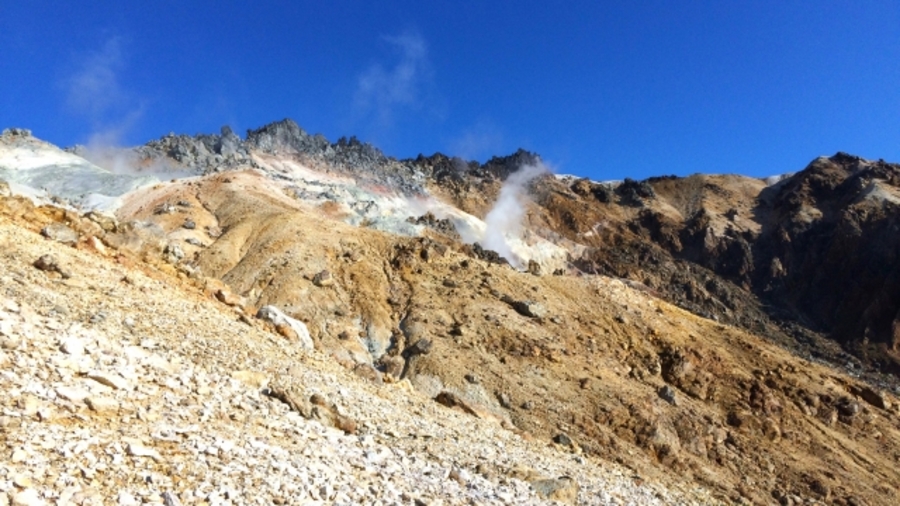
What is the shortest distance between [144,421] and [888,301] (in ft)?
227

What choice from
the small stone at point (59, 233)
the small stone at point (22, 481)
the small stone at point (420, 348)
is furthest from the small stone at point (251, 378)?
the small stone at point (420, 348)

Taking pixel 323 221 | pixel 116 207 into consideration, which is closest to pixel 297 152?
pixel 116 207

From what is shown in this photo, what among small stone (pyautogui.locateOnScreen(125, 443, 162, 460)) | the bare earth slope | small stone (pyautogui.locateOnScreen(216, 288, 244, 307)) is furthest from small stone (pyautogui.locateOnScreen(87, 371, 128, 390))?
small stone (pyautogui.locateOnScreen(216, 288, 244, 307))

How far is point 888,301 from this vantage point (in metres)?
60.3

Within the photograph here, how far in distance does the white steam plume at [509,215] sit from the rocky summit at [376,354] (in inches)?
29.7

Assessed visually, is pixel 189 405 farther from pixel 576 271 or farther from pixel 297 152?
pixel 297 152

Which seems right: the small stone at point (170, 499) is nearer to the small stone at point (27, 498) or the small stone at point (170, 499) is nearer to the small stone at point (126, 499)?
the small stone at point (126, 499)

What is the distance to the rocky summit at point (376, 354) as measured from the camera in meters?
8.36

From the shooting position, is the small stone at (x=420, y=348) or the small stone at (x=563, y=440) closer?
the small stone at (x=563, y=440)

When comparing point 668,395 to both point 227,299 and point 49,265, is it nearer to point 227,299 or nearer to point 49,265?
A: point 227,299

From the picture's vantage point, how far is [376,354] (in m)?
25.4

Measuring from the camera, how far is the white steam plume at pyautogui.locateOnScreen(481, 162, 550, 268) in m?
61.8

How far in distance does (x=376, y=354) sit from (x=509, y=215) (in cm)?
5127

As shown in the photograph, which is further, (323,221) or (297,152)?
(297,152)
